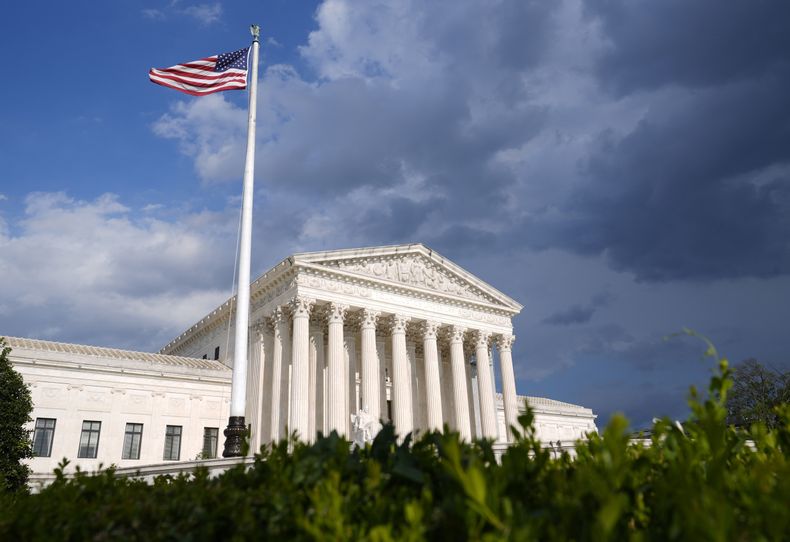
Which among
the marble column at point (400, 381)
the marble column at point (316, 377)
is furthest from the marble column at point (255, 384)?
the marble column at point (400, 381)

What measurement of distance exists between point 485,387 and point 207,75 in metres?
33.7

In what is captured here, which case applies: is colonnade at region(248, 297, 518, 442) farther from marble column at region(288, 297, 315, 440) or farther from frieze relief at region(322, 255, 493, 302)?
frieze relief at region(322, 255, 493, 302)

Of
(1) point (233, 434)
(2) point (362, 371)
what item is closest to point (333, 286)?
(2) point (362, 371)

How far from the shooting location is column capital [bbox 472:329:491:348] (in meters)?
50.3

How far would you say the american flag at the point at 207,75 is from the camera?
2561 centimetres

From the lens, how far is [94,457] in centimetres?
4119

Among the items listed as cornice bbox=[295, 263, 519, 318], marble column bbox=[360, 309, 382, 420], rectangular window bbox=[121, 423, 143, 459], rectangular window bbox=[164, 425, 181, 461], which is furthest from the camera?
rectangular window bbox=[164, 425, 181, 461]

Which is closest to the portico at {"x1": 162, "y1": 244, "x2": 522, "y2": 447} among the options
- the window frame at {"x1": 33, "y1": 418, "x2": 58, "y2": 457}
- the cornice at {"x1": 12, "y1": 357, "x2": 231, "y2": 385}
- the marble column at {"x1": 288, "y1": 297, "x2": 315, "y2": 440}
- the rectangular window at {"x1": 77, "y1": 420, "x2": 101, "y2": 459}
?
the marble column at {"x1": 288, "y1": 297, "x2": 315, "y2": 440}

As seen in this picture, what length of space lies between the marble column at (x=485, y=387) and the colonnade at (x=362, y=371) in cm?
8

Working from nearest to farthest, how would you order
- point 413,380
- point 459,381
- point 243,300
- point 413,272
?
1. point 243,300
2. point 459,381
3. point 413,272
4. point 413,380

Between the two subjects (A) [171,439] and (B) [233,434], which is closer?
(B) [233,434]

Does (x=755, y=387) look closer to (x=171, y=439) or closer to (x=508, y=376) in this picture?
(x=508, y=376)

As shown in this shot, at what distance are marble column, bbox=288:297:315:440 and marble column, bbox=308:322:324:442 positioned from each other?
1.72 metres

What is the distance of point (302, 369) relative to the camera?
40531mm
